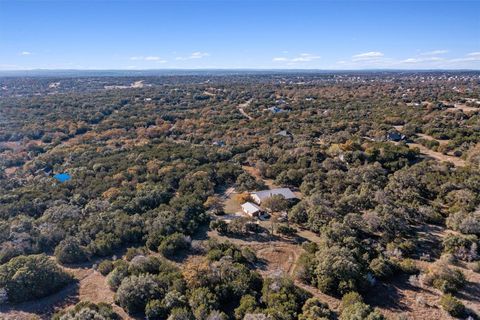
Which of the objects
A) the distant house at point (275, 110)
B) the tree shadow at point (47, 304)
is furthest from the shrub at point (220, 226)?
the distant house at point (275, 110)

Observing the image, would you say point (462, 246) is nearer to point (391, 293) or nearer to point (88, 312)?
point (391, 293)

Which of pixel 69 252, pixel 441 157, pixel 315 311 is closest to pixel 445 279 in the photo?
pixel 315 311

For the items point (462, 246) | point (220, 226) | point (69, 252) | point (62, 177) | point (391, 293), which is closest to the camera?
point (391, 293)

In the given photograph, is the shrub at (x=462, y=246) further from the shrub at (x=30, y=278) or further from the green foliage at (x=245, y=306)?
the shrub at (x=30, y=278)

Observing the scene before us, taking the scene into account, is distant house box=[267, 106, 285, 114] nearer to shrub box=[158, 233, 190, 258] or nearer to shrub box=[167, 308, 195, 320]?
shrub box=[158, 233, 190, 258]

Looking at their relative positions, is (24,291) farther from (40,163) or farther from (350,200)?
(40,163)

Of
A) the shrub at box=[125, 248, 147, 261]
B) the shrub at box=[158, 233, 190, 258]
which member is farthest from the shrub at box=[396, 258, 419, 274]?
the shrub at box=[125, 248, 147, 261]

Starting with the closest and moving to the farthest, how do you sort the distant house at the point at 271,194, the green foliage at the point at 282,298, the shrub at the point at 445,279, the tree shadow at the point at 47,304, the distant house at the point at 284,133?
the green foliage at the point at 282,298 → the tree shadow at the point at 47,304 → the shrub at the point at 445,279 → the distant house at the point at 271,194 → the distant house at the point at 284,133
